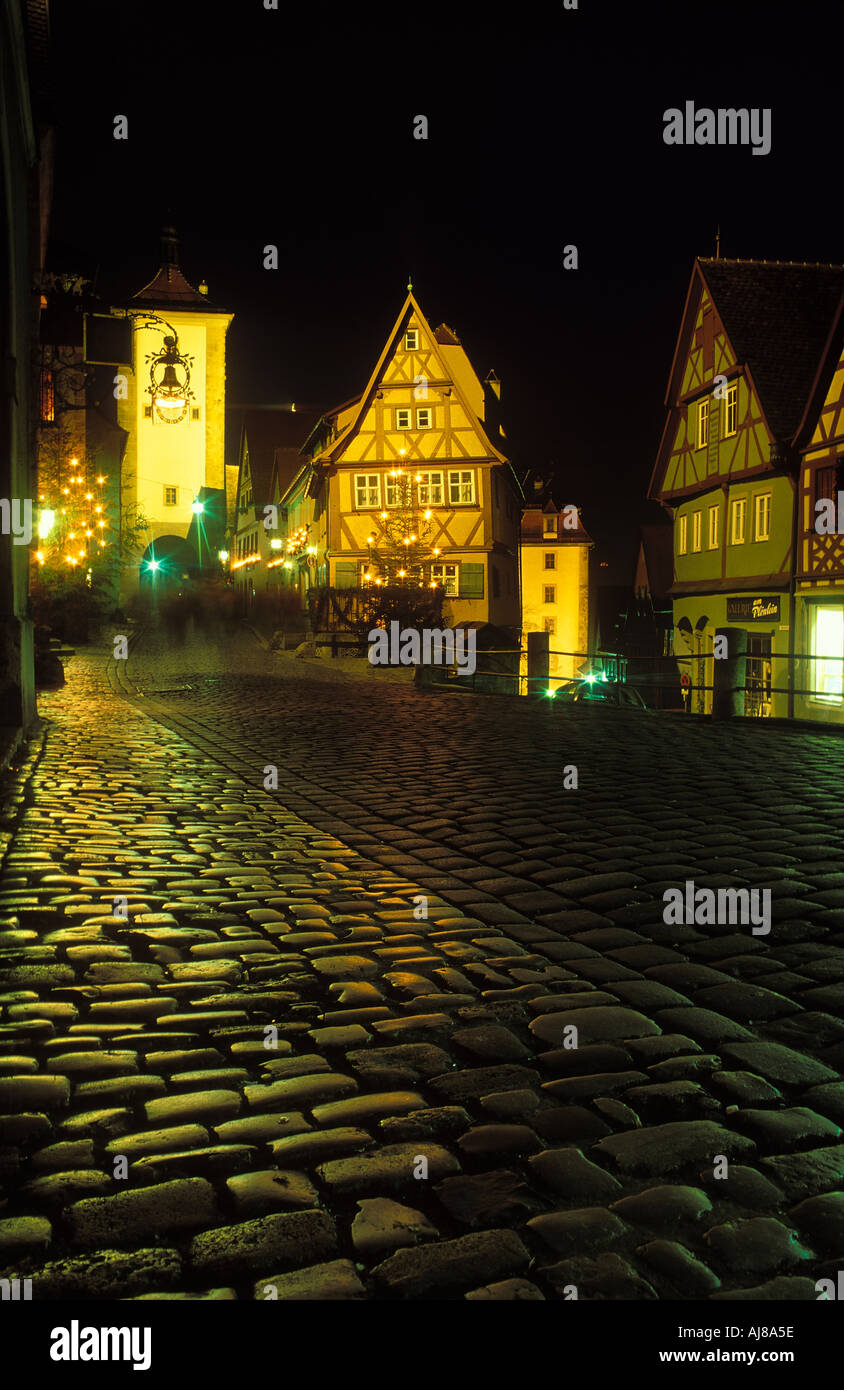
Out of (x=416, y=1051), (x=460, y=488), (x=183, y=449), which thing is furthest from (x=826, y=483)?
(x=183, y=449)

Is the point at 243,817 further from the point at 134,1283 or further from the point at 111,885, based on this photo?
the point at 134,1283

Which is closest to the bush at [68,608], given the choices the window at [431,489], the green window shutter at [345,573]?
the green window shutter at [345,573]

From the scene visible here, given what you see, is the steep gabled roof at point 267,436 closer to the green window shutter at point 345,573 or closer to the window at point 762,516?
the green window shutter at point 345,573

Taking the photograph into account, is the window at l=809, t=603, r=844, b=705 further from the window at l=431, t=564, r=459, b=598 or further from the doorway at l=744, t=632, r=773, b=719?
the window at l=431, t=564, r=459, b=598

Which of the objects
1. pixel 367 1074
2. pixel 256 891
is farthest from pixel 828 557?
pixel 367 1074

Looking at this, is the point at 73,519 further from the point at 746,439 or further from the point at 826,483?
the point at 826,483

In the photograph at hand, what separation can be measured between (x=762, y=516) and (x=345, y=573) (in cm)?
1836

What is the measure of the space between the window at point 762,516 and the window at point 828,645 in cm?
328

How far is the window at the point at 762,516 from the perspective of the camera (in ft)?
97.9

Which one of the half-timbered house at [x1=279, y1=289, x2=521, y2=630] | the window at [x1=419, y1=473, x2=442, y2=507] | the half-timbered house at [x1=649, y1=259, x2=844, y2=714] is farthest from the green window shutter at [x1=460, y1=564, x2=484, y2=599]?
the half-timbered house at [x1=649, y1=259, x2=844, y2=714]

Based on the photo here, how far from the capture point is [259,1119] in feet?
10.4

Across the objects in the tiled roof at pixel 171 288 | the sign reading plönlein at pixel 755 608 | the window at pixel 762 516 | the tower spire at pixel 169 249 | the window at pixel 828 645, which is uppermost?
the tower spire at pixel 169 249

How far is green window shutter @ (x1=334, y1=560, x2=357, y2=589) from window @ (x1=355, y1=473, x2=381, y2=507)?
90.1 inches

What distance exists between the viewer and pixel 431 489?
141ft
